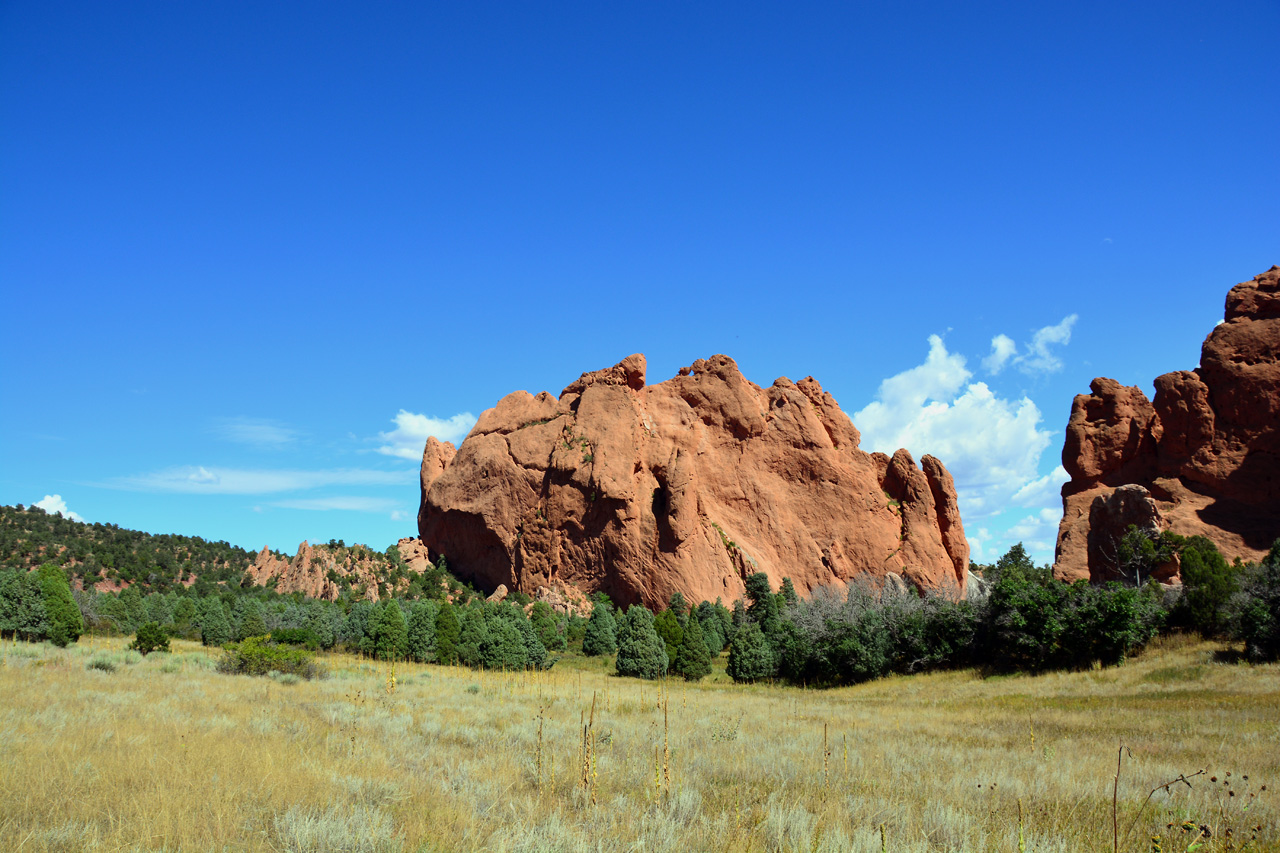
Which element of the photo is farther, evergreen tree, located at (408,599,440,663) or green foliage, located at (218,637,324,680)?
evergreen tree, located at (408,599,440,663)

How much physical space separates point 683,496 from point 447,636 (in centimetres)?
2857

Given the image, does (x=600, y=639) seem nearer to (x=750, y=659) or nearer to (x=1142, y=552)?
(x=750, y=659)

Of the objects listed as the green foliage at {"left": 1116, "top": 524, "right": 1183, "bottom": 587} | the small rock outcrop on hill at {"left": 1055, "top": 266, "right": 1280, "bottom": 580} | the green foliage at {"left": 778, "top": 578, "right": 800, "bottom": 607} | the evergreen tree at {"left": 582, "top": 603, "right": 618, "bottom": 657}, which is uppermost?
the small rock outcrop on hill at {"left": 1055, "top": 266, "right": 1280, "bottom": 580}

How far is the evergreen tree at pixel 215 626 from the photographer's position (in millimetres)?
35250

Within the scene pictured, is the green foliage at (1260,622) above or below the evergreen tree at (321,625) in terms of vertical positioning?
above

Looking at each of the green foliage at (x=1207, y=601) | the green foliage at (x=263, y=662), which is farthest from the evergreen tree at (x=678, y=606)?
the green foliage at (x=263, y=662)

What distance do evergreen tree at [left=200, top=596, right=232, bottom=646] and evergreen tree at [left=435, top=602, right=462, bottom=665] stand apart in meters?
11.8

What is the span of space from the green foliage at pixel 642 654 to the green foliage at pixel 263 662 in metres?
14.7

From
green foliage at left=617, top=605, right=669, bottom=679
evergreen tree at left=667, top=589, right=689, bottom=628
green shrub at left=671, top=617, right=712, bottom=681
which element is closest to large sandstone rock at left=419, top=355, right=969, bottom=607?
evergreen tree at left=667, top=589, right=689, bottom=628

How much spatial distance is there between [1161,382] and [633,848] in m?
73.4

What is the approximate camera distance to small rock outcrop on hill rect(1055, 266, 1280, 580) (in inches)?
1996

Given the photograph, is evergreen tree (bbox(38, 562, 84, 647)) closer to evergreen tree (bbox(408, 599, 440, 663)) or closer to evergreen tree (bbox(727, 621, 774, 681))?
evergreen tree (bbox(408, 599, 440, 663))

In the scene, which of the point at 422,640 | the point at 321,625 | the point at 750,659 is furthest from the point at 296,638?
the point at 750,659

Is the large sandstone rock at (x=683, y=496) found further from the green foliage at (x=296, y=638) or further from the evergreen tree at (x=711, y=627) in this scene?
the green foliage at (x=296, y=638)
